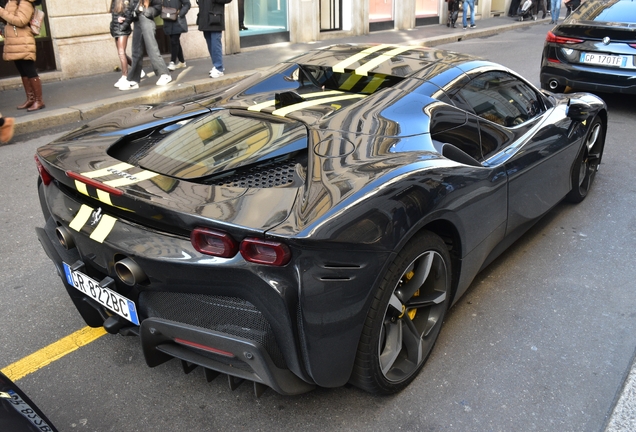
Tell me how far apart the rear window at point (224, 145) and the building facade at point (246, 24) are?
831cm

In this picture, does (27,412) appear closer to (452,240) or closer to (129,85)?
(452,240)

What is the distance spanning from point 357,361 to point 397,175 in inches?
31.1

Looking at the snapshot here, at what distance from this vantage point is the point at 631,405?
270 centimetres

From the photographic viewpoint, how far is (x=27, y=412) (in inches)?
76.7

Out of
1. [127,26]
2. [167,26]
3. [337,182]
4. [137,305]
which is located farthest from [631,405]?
[167,26]

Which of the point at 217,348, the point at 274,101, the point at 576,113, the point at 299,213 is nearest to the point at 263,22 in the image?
the point at 576,113

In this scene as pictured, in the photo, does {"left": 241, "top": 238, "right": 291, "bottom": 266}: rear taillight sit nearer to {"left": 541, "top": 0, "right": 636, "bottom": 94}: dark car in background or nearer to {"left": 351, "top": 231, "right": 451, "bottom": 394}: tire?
{"left": 351, "top": 231, "right": 451, "bottom": 394}: tire

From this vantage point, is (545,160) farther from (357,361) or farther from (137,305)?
(137,305)

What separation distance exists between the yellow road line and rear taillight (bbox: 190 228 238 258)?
1.26m

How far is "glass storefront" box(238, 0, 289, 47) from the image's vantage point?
14.3 meters

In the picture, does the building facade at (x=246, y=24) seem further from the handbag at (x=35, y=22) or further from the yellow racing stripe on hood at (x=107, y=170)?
the yellow racing stripe on hood at (x=107, y=170)

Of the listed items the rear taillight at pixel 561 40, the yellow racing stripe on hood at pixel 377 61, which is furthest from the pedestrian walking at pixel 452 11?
the yellow racing stripe on hood at pixel 377 61

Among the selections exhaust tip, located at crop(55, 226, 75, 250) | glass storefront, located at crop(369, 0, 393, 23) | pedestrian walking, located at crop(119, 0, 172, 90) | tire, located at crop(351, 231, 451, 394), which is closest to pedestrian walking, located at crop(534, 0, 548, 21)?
glass storefront, located at crop(369, 0, 393, 23)

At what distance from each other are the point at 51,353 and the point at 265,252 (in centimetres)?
155
